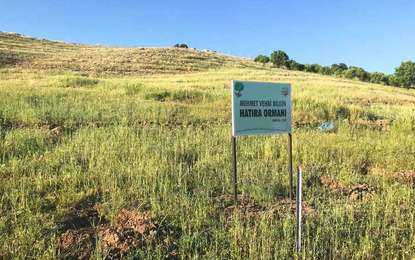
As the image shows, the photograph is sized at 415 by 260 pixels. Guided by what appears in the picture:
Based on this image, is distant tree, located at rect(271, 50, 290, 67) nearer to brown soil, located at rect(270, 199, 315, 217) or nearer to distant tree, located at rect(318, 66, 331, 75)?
distant tree, located at rect(318, 66, 331, 75)

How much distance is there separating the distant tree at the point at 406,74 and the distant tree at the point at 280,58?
17648 millimetres

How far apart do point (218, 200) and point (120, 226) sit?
1.42m

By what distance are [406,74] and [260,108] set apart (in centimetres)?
6844

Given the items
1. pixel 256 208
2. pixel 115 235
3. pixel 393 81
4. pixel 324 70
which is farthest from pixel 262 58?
pixel 115 235

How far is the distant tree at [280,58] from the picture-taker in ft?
213

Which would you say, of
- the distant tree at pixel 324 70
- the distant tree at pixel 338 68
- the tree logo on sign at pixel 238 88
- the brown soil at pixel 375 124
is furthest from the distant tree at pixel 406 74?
the tree logo on sign at pixel 238 88

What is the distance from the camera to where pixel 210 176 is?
6855 mm

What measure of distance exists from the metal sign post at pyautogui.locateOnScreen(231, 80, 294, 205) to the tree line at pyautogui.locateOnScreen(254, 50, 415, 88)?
5986cm

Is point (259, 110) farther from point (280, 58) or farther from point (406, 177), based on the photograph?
point (280, 58)

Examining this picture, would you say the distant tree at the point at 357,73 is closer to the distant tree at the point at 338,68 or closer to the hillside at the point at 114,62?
the distant tree at the point at 338,68

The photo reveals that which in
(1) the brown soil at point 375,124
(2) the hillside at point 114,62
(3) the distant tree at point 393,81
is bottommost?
(3) the distant tree at point 393,81

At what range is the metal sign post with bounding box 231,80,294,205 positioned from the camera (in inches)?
230

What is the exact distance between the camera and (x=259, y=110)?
6117 mm

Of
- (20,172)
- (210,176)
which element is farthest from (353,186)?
(20,172)
